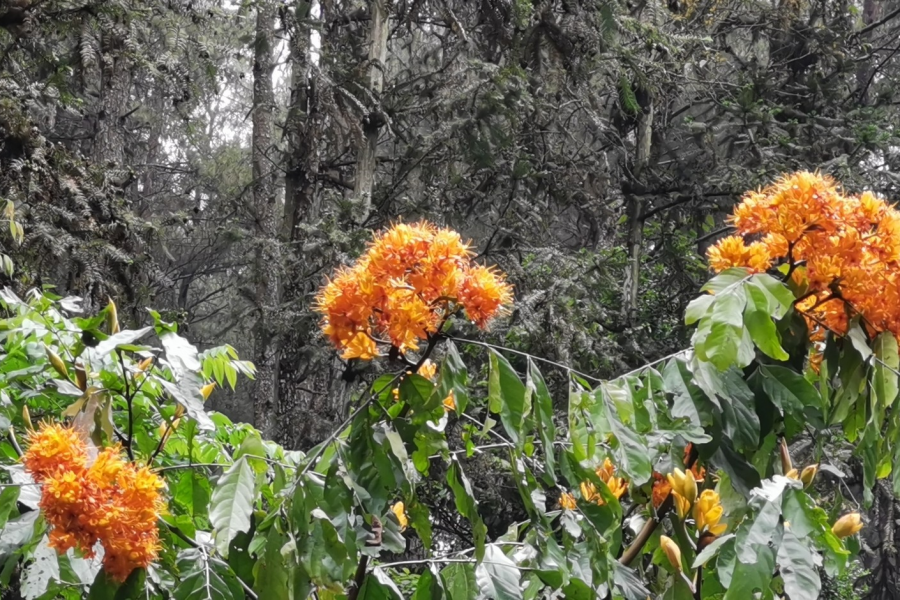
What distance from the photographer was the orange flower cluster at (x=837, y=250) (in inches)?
63.4

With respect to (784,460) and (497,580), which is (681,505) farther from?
(497,580)

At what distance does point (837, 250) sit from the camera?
1.62 meters

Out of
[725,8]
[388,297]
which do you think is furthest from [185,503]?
[725,8]

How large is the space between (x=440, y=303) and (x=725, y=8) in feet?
30.4

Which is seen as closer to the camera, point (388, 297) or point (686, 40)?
point (388, 297)

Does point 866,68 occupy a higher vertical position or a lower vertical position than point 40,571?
higher

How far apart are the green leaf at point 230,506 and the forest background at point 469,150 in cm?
373

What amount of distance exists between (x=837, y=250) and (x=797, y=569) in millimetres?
648

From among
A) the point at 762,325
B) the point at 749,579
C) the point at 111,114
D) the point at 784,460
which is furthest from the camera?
the point at 111,114

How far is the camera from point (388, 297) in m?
1.54

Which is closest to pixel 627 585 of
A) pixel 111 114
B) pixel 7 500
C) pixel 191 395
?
pixel 191 395

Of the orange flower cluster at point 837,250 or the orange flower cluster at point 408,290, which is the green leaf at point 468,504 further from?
the orange flower cluster at point 837,250

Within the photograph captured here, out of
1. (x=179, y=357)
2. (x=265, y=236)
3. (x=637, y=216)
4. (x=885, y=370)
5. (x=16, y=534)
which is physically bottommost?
(x=265, y=236)

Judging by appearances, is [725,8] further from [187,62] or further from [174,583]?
[174,583]
